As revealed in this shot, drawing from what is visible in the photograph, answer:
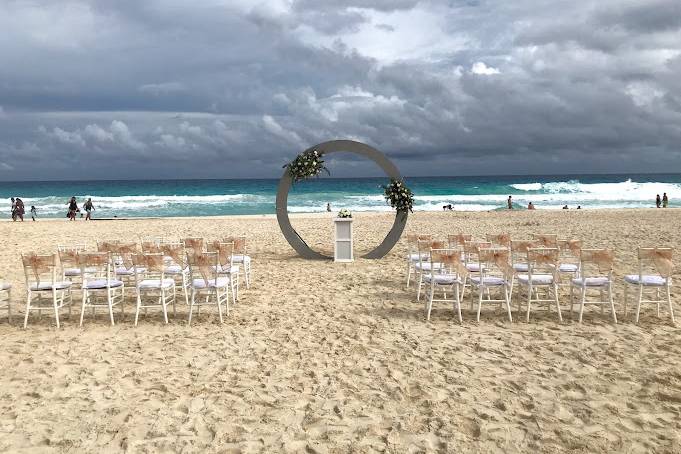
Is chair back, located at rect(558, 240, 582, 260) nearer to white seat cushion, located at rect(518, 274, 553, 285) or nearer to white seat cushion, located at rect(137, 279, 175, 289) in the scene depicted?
white seat cushion, located at rect(518, 274, 553, 285)

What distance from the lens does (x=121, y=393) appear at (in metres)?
4.53

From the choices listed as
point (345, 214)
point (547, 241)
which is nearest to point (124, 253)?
point (345, 214)

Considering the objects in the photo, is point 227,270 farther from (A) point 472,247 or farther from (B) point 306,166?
(B) point 306,166

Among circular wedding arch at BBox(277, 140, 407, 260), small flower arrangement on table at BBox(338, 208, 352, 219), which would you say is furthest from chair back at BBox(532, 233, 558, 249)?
small flower arrangement on table at BBox(338, 208, 352, 219)

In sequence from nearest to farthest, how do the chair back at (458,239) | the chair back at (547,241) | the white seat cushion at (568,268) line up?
the white seat cushion at (568,268)
the chair back at (547,241)
the chair back at (458,239)

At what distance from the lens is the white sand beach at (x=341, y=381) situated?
3742 millimetres

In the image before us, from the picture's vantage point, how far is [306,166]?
11.3 m

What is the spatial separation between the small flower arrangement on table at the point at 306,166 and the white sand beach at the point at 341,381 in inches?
158

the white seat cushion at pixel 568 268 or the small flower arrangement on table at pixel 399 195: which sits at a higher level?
the small flower arrangement on table at pixel 399 195

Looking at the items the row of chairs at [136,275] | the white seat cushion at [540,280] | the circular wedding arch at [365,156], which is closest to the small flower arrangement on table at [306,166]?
the circular wedding arch at [365,156]

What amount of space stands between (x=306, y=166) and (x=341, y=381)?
23.2 feet

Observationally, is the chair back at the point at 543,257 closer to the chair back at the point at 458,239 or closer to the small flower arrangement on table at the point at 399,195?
the chair back at the point at 458,239

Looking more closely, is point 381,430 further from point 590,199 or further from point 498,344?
point 590,199

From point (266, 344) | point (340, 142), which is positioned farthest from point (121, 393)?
point (340, 142)
